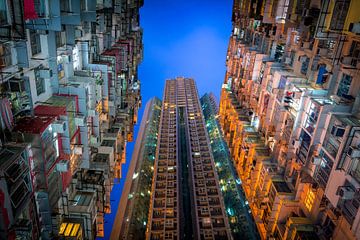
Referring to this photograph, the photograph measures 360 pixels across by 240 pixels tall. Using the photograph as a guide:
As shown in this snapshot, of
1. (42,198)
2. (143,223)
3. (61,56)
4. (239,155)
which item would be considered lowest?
(143,223)

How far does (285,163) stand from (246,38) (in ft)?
68.4

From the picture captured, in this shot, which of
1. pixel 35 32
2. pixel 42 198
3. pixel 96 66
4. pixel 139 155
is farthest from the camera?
pixel 139 155

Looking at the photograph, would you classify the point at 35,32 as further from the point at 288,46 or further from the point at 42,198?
the point at 288,46

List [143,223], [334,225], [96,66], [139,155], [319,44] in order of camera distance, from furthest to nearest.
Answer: [139,155] < [143,223] < [96,66] < [319,44] < [334,225]

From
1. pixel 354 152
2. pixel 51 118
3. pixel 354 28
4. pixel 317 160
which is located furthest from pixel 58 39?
pixel 354 152

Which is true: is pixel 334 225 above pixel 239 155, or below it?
above

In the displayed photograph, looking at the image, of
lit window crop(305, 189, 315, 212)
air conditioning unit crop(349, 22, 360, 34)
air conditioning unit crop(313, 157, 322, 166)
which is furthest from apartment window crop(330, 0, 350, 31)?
lit window crop(305, 189, 315, 212)

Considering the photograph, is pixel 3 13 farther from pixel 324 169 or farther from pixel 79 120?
pixel 324 169

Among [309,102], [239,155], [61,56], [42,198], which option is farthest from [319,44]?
[42,198]

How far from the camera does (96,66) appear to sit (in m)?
21.1

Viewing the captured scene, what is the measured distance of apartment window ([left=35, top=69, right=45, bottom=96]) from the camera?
45.3ft

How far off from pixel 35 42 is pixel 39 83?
7.06 feet

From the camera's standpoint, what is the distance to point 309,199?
56.6 ft

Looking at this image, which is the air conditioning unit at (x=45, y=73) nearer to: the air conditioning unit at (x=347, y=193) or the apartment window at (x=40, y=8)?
the apartment window at (x=40, y=8)
